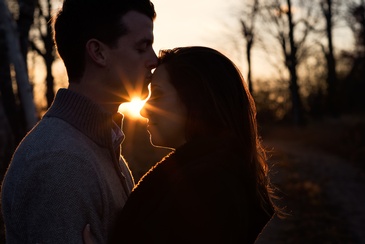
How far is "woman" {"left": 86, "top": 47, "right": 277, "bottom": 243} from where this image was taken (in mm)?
2004

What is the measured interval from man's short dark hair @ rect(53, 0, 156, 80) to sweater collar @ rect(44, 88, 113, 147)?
16cm

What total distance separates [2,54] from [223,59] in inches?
234

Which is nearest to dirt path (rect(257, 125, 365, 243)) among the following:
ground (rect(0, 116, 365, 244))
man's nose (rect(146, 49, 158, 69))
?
ground (rect(0, 116, 365, 244))

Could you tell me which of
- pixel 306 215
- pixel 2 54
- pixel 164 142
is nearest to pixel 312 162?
pixel 306 215

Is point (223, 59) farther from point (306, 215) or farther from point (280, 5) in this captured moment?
point (280, 5)

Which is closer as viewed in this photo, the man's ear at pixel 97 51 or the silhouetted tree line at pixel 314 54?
the man's ear at pixel 97 51

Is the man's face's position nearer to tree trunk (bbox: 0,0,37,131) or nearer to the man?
the man

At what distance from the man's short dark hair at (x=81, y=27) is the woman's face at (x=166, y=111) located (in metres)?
0.33

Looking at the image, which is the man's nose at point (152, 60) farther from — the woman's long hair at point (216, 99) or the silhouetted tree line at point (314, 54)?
the silhouetted tree line at point (314, 54)

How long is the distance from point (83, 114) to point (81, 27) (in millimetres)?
427

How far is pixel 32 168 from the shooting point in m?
1.93

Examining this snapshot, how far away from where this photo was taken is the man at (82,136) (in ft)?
6.33

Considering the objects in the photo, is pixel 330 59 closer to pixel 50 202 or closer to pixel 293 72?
pixel 293 72

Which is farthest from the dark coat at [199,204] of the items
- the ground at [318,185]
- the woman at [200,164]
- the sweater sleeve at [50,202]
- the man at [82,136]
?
the ground at [318,185]
